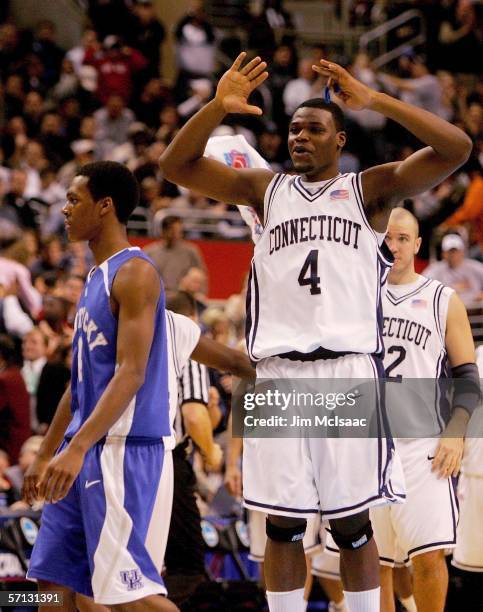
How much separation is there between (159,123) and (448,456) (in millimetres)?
11551

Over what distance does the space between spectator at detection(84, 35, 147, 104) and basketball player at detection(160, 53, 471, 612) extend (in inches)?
465

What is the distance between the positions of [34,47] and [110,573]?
46.4 ft

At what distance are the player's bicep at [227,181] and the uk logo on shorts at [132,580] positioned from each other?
1815 millimetres

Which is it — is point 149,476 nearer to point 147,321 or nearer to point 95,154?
point 147,321

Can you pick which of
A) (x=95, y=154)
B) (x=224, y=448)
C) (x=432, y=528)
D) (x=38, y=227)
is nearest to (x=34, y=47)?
(x=95, y=154)

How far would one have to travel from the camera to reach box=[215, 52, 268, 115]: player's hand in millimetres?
5344

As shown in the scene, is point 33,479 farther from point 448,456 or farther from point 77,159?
point 77,159

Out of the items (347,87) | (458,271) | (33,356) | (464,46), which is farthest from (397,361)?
(464,46)

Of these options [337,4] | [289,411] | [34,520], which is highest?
[337,4]

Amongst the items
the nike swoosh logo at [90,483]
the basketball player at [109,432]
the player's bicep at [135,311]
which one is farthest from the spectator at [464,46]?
the nike swoosh logo at [90,483]

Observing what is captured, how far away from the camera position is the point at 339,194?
5.61m

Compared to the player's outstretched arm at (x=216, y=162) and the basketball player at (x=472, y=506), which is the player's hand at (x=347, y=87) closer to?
the player's outstretched arm at (x=216, y=162)

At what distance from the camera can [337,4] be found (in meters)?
20.9

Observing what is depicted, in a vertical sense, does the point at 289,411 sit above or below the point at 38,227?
below
